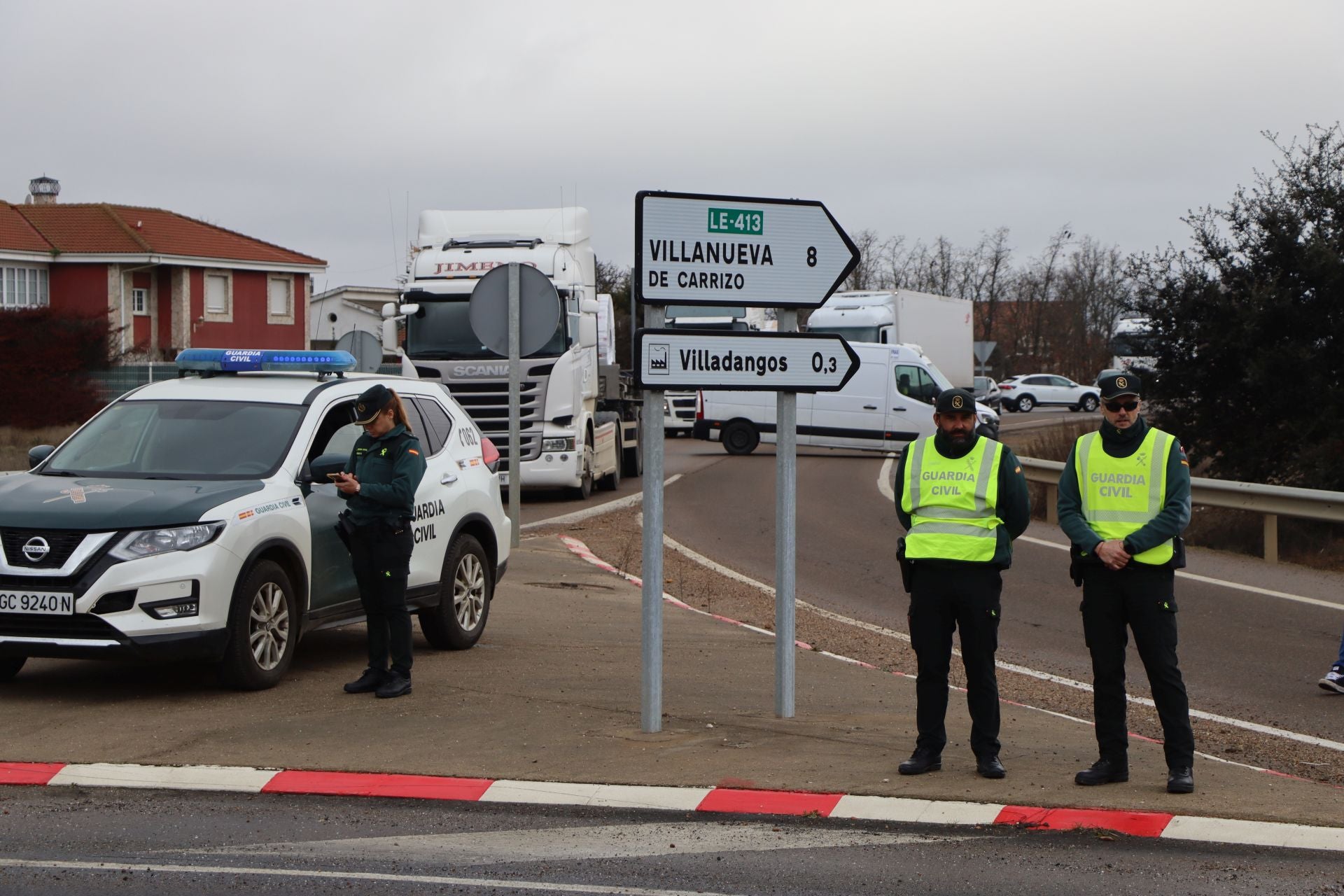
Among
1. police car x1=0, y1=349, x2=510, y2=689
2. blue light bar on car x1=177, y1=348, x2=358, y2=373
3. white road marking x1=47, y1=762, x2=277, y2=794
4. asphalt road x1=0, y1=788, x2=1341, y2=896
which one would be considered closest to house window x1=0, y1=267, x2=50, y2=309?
blue light bar on car x1=177, y1=348, x2=358, y2=373

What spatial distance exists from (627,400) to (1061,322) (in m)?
60.7

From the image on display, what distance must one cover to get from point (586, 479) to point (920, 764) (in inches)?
644

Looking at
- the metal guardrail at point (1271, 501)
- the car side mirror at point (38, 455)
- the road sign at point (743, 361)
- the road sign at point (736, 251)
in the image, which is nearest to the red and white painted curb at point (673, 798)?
the road sign at point (743, 361)

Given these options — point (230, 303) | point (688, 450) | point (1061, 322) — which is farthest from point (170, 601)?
point (1061, 322)

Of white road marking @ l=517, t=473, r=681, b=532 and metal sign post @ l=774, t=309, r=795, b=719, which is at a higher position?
metal sign post @ l=774, t=309, r=795, b=719

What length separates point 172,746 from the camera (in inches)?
297

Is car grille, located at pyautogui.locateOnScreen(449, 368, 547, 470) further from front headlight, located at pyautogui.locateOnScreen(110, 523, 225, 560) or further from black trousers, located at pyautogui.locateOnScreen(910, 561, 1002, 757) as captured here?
black trousers, located at pyautogui.locateOnScreen(910, 561, 1002, 757)

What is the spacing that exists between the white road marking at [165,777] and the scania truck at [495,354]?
1390 cm

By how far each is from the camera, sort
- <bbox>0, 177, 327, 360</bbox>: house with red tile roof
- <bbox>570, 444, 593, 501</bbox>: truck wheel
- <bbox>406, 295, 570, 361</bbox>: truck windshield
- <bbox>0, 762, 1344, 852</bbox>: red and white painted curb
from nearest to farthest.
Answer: <bbox>0, 762, 1344, 852</bbox>: red and white painted curb
<bbox>406, 295, 570, 361</bbox>: truck windshield
<bbox>570, 444, 593, 501</bbox>: truck wheel
<bbox>0, 177, 327, 360</bbox>: house with red tile roof

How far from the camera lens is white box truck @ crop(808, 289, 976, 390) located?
3988 centimetres

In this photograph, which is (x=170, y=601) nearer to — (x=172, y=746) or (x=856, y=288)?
(x=172, y=746)

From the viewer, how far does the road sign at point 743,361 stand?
7824 millimetres

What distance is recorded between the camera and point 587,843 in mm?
6117

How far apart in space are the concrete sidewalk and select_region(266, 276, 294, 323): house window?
163ft
